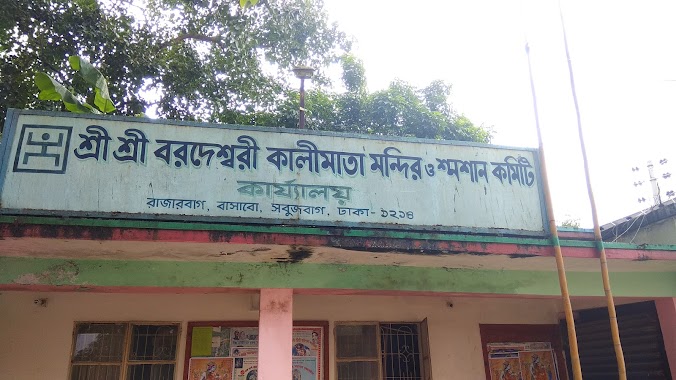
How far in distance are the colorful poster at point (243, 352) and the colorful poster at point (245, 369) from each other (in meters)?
0.04

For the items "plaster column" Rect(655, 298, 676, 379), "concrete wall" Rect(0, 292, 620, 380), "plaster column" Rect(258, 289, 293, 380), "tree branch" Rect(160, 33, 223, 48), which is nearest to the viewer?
"plaster column" Rect(258, 289, 293, 380)

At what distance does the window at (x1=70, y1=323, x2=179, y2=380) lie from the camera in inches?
234

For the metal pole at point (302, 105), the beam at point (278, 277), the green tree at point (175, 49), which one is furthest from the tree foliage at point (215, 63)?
the beam at point (278, 277)

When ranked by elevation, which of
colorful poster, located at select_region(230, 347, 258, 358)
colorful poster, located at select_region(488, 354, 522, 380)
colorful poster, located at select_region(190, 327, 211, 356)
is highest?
colorful poster, located at select_region(190, 327, 211, 356)

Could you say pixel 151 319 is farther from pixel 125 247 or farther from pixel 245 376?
pixel 125 247

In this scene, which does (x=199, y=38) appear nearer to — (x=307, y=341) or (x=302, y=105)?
(x=302, y=105)

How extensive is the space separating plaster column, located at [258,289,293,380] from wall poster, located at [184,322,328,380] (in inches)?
74.9

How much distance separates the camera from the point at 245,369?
20.2 feet

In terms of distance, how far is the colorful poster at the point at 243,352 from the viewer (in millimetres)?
6164

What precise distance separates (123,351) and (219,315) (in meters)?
1.12

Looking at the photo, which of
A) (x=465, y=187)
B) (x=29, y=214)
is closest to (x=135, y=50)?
(x=29, y=214)

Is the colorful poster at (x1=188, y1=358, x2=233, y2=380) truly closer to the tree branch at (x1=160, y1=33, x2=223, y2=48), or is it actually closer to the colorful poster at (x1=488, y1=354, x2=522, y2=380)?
the colorful poster at (x1=488, y1=354, x2=522, y2=380)

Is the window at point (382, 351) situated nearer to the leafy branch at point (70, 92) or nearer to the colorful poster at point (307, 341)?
the colorful poster at point (307, 341)

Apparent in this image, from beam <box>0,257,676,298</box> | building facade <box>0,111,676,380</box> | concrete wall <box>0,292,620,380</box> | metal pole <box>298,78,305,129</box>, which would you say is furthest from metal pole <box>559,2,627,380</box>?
metal pole <box>298,78,305,129</box>
